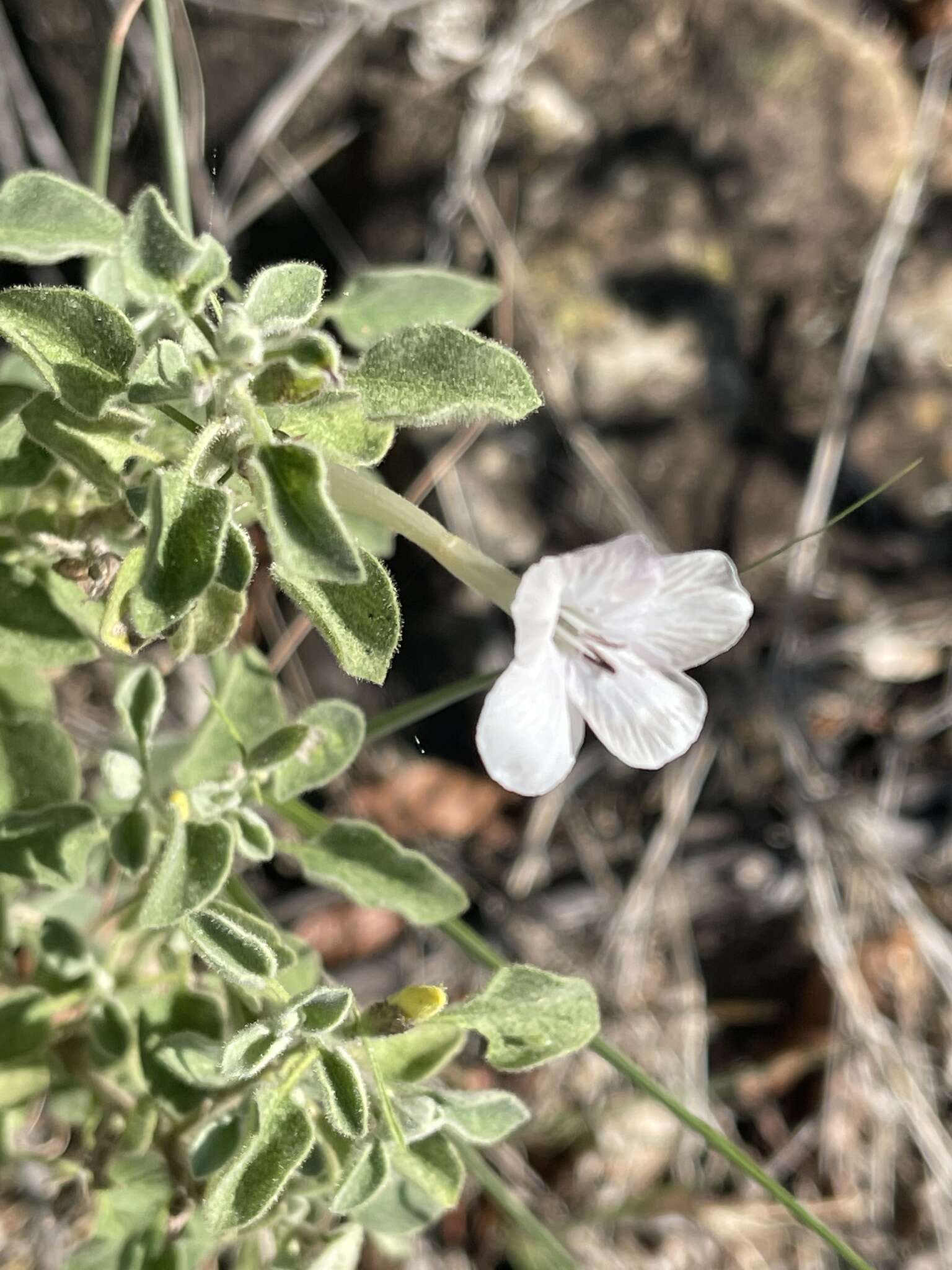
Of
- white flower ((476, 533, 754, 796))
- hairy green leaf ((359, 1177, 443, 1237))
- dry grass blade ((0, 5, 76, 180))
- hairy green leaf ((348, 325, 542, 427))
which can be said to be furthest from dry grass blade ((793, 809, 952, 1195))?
dry grass blade ((0, 5, 76, 180))

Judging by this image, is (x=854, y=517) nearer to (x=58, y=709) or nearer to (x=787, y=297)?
(x=787, y=297)

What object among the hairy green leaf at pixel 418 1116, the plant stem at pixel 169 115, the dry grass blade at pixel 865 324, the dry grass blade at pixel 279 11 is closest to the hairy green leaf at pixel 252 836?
the hairy green leaf at pixel 418 1116

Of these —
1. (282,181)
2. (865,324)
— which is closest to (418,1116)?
(282,181)

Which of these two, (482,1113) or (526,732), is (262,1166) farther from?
(526,732)

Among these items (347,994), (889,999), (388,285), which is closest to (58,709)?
(388,285)

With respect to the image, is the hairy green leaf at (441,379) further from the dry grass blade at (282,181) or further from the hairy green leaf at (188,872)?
the dry grass blade at (282,181)

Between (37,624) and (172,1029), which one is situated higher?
(37,624)
